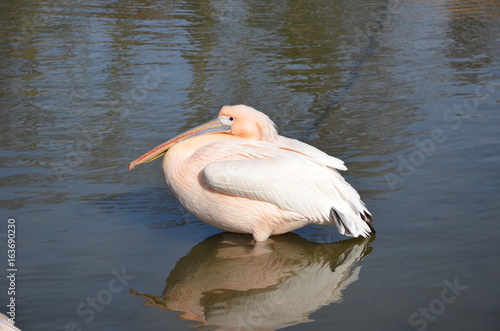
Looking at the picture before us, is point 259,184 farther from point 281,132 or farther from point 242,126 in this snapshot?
point 281,132

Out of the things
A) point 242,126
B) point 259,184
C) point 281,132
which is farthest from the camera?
point 281,132

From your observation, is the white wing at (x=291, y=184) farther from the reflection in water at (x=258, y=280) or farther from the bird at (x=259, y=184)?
the reflection in water at (x=258, y=280)

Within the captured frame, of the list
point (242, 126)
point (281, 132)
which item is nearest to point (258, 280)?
point (242, 126)

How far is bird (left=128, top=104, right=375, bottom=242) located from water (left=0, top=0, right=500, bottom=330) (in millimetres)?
184

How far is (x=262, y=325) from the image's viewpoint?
131 inches

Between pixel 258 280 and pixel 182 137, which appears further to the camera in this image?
pixel 182 137

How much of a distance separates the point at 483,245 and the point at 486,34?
256 inches

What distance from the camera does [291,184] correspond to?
4.07m

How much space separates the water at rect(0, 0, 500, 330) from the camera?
3545 mm

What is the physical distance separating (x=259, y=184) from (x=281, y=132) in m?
2.15

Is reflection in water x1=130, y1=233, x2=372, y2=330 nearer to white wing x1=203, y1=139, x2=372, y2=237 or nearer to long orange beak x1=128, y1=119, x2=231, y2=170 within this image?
white wing x1=203, y1=139, x2=372, y2=237

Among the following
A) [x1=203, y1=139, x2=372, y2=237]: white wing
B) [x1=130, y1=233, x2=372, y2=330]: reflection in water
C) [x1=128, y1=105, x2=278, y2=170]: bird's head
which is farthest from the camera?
[x1=128, y1=105, x2=278, y2=170]: bird's head

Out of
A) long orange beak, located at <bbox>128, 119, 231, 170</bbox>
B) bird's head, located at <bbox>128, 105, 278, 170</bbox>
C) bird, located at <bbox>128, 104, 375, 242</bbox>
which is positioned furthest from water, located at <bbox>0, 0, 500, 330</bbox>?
bird's head, located at <bbox>128, 105, 278, 170</bbox>

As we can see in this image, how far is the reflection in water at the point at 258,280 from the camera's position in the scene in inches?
136
